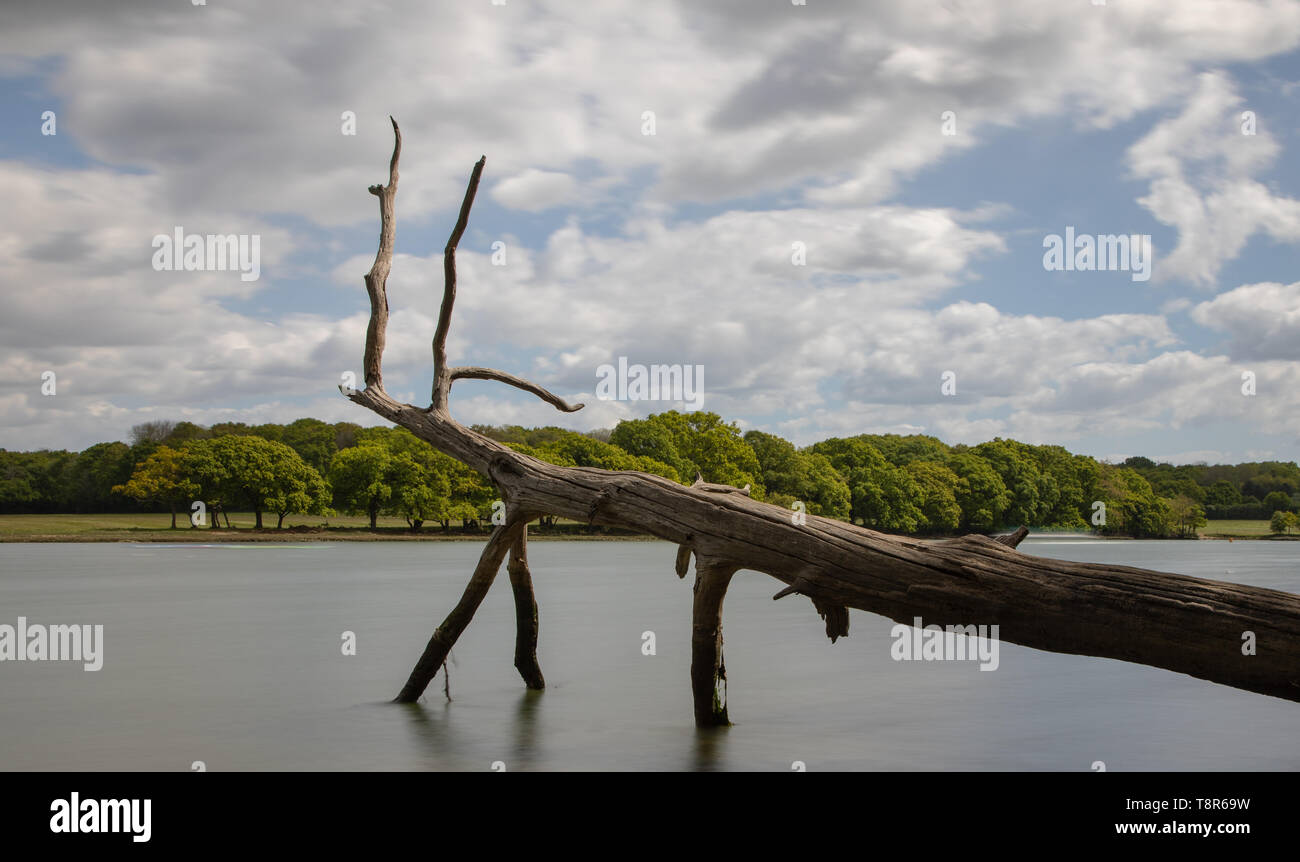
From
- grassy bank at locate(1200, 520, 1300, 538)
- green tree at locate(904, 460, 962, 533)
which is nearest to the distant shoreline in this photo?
green tree at locate(904, 460, 962, 533)

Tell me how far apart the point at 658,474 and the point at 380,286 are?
53.9m

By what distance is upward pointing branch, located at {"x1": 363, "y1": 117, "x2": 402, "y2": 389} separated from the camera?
13.1 metres

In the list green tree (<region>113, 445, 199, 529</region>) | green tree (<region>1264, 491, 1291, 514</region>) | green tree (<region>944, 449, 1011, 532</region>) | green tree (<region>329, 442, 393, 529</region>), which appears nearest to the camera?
green tree (<region>329, 442, 393, 529</region>)

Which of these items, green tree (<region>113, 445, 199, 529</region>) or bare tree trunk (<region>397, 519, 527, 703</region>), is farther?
green tree (<region>113, 445, 199, 529</region>)

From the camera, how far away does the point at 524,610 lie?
43.5ft

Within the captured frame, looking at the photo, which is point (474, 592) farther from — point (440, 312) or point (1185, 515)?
point (1185, 515)

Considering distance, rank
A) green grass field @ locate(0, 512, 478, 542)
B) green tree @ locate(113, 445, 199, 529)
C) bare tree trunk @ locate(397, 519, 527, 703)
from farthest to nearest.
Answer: green tree @ locate(113, 445, 199, 529), green grass field @ locate(0, 512, 478, 542), bare tree trunk @ locate(397, 519, 527, 703)

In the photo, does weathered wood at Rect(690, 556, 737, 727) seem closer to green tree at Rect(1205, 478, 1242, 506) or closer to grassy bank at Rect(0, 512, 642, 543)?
grassy bank at Rect(0, 512, 642, 543)

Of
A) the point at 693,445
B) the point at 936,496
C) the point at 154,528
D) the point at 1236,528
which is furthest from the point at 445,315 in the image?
the point at 1236,528

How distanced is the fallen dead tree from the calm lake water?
3.74 ft

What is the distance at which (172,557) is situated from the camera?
61031 millimetres

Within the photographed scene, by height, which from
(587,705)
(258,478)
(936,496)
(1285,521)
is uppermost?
(258,478)

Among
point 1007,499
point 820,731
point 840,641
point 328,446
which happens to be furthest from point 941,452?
point 820,731
